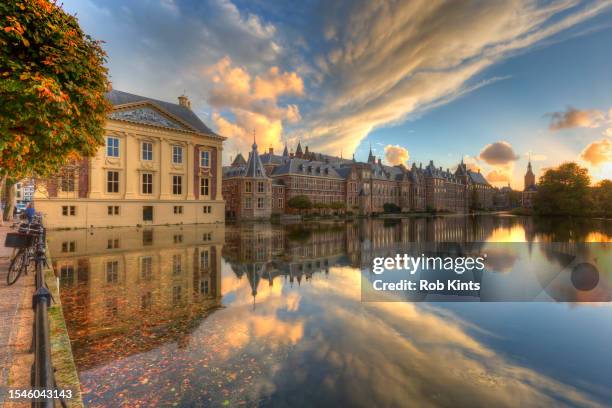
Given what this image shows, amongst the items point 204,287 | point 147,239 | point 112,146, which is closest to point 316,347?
point 204,287

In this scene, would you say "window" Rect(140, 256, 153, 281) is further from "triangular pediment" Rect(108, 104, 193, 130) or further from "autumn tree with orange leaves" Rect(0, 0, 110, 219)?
"triangular pediment" Rect(108, 104, 193, 130)

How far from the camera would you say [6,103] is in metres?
6.38

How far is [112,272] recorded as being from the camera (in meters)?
12.2

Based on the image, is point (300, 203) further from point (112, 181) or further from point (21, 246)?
point (21, 246)

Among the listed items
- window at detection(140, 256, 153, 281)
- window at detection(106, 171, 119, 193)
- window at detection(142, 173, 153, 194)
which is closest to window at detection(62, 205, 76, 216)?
window at detection(106, 171, 119, 193)

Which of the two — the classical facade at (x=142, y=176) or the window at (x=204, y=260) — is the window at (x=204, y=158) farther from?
the window at (x=204, y=260)

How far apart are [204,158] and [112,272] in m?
30.6

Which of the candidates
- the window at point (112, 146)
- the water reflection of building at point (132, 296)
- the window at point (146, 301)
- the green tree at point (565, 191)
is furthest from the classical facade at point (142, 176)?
the green tree at point (565, 191)

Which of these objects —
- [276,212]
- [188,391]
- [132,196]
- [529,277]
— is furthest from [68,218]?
[276,212]

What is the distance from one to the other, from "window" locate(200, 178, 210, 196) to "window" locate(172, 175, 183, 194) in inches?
99.3

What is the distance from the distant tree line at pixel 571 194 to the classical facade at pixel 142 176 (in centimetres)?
7662

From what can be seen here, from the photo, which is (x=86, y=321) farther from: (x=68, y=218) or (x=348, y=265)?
(x=68, y=218)

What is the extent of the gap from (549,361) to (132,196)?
37823 mm

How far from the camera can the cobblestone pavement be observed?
4574 millimetres
